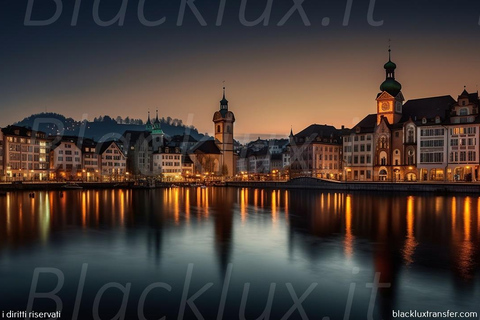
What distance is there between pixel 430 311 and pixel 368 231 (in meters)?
17.0

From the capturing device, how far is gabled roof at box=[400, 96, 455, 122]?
287 feet

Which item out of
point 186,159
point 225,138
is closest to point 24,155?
point 186,159

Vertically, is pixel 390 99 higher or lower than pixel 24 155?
higher

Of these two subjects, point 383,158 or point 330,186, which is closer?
point 330,186

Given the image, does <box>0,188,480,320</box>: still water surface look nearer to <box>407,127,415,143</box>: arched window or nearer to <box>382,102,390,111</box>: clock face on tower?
<box>407,127,415,143</box>: arched window

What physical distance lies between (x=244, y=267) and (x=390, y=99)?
3252 inches

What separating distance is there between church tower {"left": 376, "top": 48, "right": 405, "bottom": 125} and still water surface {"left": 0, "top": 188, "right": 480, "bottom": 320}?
61.5 meters

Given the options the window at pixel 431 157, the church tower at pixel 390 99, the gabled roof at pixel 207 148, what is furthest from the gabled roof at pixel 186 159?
the window at pixel 431 157

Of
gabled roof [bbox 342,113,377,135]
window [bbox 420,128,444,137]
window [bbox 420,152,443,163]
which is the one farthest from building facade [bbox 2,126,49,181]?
window [bbox 420,128,444,137]

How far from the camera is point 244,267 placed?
64.5 feet

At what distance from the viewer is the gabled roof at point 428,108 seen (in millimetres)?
87500

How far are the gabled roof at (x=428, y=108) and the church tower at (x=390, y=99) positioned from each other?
5.45 ft

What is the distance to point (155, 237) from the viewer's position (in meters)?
28.5

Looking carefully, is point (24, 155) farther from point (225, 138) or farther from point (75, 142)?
point (225, 138)
